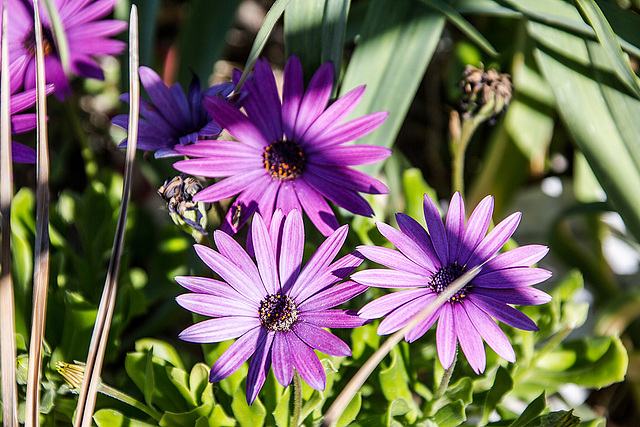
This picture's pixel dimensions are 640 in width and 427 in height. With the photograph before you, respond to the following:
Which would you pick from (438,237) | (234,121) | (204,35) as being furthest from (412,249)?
(204,35)

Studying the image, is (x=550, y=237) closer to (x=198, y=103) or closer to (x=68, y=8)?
(x=198, y=103)

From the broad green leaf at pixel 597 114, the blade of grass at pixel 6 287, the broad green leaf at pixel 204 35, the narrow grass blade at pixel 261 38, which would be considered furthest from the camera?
the broad green leaf at pixel 204 35

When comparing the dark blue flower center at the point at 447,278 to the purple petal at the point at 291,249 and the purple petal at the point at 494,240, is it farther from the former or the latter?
the purple petal at the point at 291,249

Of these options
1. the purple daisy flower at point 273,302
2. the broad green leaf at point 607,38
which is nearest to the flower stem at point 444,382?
the purple daisy flower at point 273,302

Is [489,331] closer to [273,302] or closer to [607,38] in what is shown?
[273,302]

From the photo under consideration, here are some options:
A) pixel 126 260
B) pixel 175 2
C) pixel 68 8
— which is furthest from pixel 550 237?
pixel 175 2

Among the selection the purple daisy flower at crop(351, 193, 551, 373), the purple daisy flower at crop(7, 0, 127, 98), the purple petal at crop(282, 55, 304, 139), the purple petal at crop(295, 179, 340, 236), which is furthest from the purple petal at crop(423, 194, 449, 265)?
the purple daisy flower at crop(7, 0, 127, 98)
